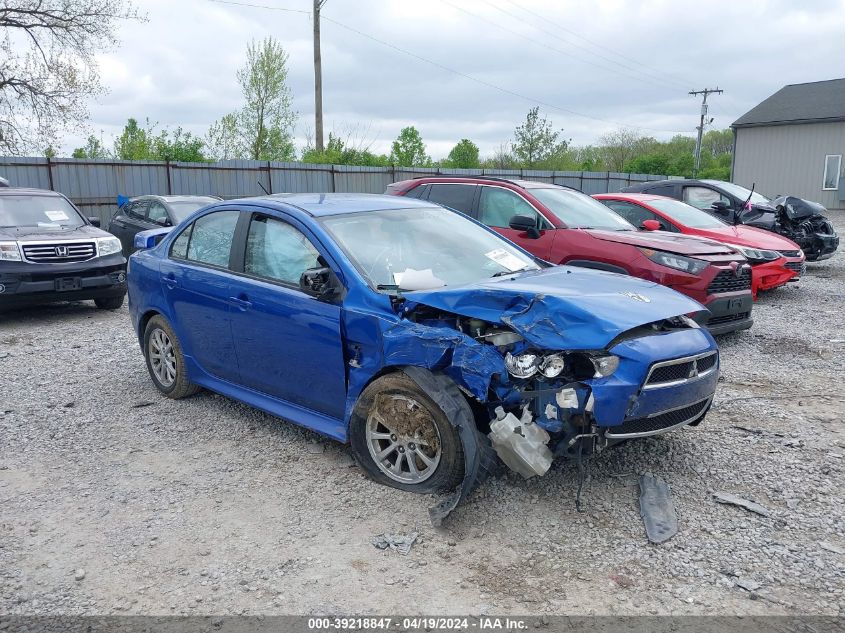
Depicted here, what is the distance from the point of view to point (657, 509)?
367 centimetres

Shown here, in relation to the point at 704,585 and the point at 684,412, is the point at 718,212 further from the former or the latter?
the point at 704,585

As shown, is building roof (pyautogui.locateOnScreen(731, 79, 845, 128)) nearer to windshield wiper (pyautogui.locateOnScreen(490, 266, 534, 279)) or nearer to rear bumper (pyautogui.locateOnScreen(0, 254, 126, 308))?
rear bumper (pyautogui.locateOnScreen(0, 254, 126, 308))

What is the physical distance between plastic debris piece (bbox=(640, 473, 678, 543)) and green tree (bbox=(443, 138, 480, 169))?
2955 cm

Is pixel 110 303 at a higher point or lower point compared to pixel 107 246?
lower

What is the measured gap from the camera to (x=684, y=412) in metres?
3.85

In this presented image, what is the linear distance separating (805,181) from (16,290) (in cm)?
3300

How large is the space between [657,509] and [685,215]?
7255 mm

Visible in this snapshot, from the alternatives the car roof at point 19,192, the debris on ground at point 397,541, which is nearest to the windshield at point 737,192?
the car roof at point 19,192

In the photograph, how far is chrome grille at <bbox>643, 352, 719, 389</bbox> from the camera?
3576 mm

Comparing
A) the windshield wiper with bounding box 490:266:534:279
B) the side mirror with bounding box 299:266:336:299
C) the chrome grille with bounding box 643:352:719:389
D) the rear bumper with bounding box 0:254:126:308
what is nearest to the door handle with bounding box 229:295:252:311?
the side mirror with bounding box 299:266:336:299

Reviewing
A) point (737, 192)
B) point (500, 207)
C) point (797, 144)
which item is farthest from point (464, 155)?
point (500, 207)

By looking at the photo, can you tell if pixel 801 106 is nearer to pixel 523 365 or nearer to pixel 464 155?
pixel 464 155

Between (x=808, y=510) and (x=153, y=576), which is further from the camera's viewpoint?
(x=808, y=510)

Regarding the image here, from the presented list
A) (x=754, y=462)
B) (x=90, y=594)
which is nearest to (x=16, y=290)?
(x=90, y=594)
